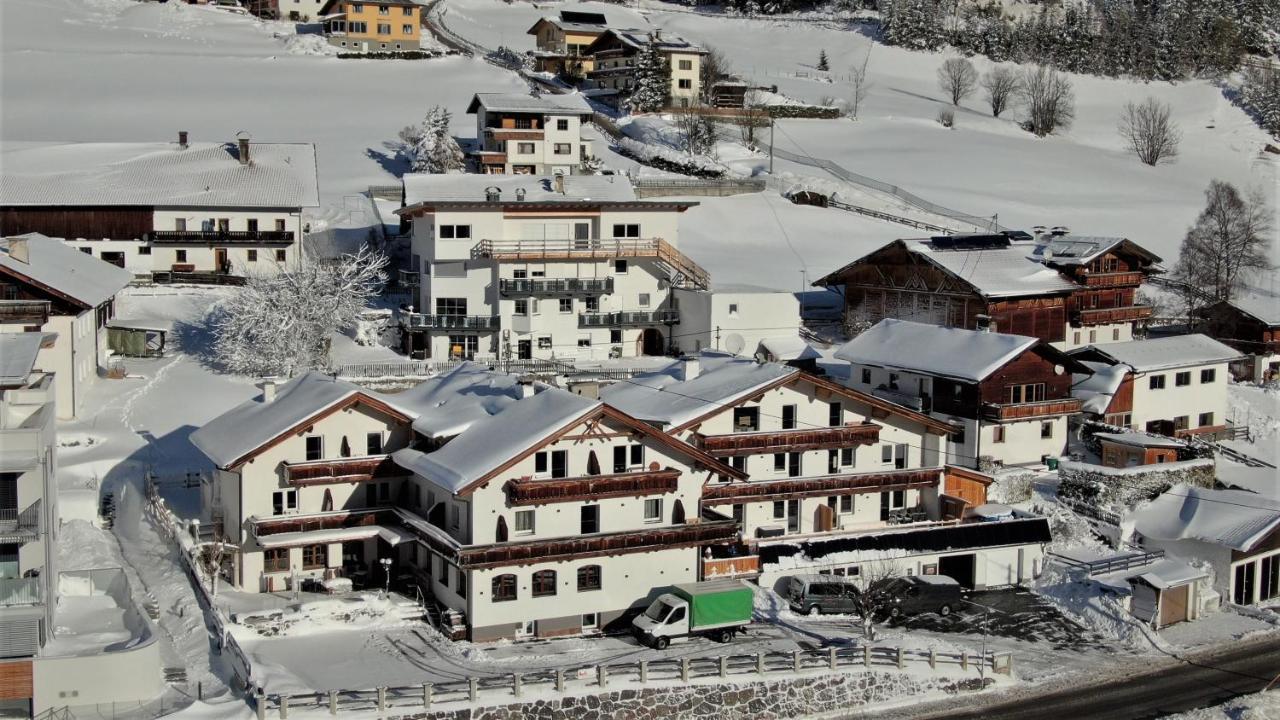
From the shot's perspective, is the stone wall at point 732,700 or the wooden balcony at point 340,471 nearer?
the stone wall at point 732,700

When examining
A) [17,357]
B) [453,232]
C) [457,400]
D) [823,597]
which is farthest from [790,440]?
[453,232]

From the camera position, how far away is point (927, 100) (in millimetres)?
126375

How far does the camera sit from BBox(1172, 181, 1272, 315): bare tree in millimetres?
69312

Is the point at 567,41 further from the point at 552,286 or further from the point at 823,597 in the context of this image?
the point at 823,597

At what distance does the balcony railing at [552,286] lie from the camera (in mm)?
57812

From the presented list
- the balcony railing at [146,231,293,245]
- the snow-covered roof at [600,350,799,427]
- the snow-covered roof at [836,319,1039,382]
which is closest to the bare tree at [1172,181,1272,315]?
the snow-covered roof at [836,319,1039,382]

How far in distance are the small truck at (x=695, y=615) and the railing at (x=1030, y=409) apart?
15638 millimetres

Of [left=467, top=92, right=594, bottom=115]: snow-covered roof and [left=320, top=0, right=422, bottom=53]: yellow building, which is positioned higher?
[left=320, top=0, right=422, bottom=53]: yellow building

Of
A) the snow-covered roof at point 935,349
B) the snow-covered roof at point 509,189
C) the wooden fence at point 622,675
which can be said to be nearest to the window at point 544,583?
the wooden fence at point 622,675

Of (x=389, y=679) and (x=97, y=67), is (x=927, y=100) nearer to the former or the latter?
(x=97, y=67)

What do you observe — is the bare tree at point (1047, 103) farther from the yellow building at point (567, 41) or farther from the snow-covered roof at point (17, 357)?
the snow-covered roof at point (17, 357)

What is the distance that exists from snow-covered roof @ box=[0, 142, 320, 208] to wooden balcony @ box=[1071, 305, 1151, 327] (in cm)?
3445

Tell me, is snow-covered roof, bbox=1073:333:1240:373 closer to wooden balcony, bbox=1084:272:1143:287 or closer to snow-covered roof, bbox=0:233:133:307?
wooden balcony, bbox=1084:272:1143:287

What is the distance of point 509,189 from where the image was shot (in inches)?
2426
